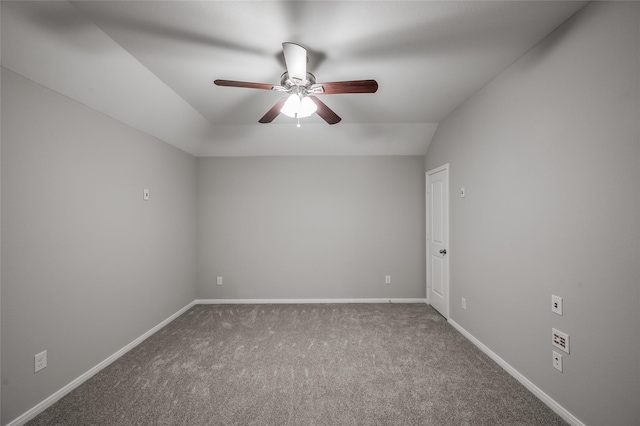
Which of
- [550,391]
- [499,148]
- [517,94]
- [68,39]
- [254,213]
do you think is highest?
[68,39]

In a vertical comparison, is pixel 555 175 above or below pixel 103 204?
above

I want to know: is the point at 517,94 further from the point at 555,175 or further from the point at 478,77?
the point at 555,175

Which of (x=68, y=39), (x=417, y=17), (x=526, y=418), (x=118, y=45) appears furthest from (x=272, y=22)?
(x=526, y=418)

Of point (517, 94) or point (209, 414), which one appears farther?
point (517, 94)

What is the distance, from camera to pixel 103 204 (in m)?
2.27

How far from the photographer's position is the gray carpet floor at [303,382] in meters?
1.69

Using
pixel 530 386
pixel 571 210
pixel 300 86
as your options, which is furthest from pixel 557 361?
pixel 300 86

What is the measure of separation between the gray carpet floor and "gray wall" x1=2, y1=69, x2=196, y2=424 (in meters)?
0.34

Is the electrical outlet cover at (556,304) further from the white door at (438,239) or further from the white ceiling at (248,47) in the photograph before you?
the white ceiling at (248,47)

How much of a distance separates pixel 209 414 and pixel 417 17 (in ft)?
9.51

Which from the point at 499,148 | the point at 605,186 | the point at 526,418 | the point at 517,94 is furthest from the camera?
the point at 499,148

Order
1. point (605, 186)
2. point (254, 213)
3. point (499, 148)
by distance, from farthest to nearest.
Answer: point (254, 213) < point (499, 148) < point (605, 186)

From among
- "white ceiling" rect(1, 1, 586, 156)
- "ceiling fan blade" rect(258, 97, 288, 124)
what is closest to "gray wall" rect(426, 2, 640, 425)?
"white ceiling" rect(1, 1, 586, 156)

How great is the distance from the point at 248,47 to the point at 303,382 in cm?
258
